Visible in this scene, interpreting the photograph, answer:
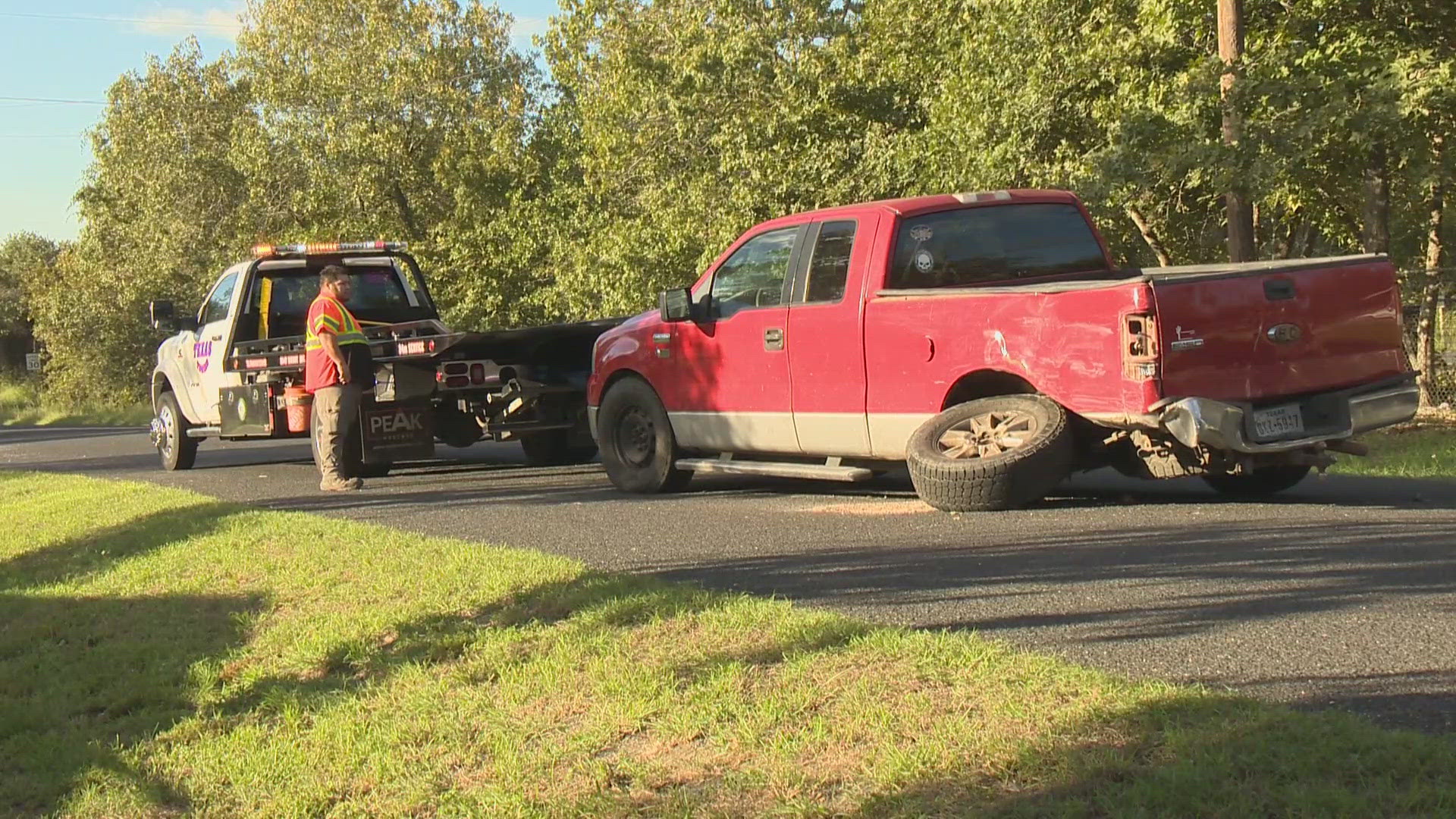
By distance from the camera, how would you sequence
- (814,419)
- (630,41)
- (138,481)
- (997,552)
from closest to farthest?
(997,552) → (814,419) → (138,481) → (630,41)

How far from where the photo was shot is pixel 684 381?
34.0ft

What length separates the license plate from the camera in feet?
24.3

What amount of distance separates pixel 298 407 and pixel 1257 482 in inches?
324

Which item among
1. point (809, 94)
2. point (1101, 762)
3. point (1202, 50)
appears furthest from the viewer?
point (809, 94)

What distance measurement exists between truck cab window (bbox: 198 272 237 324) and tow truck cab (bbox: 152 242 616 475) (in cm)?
2

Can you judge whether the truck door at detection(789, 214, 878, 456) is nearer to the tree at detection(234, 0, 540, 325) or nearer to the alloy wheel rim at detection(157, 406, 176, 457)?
the alloy wheel rim at detection(157, 406, 176, 457)

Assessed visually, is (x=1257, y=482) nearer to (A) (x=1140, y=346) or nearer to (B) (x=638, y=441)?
(A) (x=1140, y=346)

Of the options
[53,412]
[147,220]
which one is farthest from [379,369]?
[53,412]

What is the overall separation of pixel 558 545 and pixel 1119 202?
11.3m

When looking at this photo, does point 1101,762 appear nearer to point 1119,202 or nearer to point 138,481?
point 138,481

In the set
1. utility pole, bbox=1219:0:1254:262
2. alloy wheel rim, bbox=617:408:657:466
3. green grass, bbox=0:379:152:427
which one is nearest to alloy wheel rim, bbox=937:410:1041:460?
alloy wheel rim, bbox=617:408:657:466

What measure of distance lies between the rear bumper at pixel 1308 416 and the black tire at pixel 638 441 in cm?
423

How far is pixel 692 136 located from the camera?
85.4ft

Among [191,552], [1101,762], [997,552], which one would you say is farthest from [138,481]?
[1101,762]
